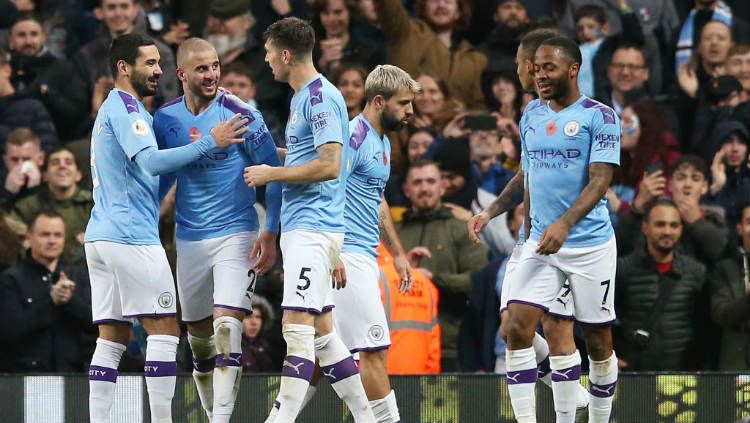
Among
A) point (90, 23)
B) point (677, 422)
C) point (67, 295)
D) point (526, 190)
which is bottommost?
point (677, 422)

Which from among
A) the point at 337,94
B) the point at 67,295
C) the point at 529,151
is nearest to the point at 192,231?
the point at 337,94

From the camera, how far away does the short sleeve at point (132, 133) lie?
8.83 meters

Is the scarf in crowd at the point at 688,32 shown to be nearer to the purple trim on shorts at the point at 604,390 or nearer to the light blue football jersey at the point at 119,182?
the purple trim on shorts at the point at 604,390

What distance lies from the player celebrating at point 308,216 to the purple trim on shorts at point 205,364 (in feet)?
2.85

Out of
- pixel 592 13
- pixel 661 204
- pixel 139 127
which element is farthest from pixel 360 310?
pixel 592 13

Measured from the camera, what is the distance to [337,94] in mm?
8727

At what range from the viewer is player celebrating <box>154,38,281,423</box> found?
29.7ft

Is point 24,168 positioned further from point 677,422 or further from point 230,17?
point 677,422

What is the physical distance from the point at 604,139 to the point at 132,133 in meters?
2.73

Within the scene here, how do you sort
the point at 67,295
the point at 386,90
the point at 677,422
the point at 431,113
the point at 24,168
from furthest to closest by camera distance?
the point at 431,113
the point at 24,168
the point at 67,295
the point at 677,422
the point at 386,90

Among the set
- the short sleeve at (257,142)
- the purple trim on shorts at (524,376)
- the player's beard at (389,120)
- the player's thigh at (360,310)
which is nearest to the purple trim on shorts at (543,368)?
the purple trim on shorts at (524,376)

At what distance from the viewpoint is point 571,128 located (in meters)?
9.09

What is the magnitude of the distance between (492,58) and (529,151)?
539cm

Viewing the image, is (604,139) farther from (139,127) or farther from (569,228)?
(139,127)
